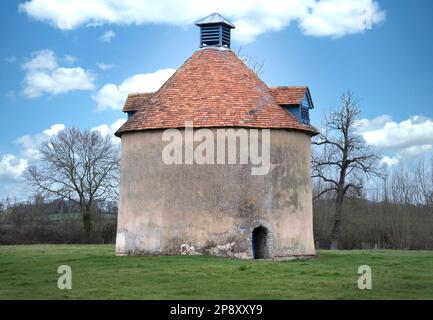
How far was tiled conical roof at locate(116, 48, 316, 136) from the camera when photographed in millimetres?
26438

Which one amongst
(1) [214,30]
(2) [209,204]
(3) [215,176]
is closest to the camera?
(2) [209,204]

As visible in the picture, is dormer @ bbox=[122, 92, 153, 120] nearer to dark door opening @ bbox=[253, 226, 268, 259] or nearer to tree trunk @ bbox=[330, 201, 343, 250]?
dark door opening @ bbox=[253, 226, 268, 259]

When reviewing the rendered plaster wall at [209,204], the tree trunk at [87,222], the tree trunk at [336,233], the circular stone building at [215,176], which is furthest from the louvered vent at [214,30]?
the tree trunk at [87,222]

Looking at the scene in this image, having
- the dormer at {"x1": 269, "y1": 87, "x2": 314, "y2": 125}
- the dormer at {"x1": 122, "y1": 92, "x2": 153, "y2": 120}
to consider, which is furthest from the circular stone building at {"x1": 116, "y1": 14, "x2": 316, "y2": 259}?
the dormer at {"x1": 122, "y1": 92, "x2": 153, "y2": 120}

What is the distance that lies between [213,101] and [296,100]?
12.6 ft

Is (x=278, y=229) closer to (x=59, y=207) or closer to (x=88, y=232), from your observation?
(x=88, y=232)

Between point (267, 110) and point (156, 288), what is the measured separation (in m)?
12.4

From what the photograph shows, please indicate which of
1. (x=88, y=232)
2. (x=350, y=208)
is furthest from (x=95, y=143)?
(x=350, y=208)

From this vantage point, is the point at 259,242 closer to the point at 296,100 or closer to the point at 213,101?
the point at 213,101

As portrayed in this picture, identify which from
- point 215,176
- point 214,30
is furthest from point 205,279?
point 214,30

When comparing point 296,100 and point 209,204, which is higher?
point 296,100

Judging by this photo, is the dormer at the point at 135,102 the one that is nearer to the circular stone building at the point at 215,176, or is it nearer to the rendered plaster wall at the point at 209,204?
the circular stone building at the point at 215,176

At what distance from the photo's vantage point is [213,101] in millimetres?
27109

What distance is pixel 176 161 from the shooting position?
26266 millimetres
